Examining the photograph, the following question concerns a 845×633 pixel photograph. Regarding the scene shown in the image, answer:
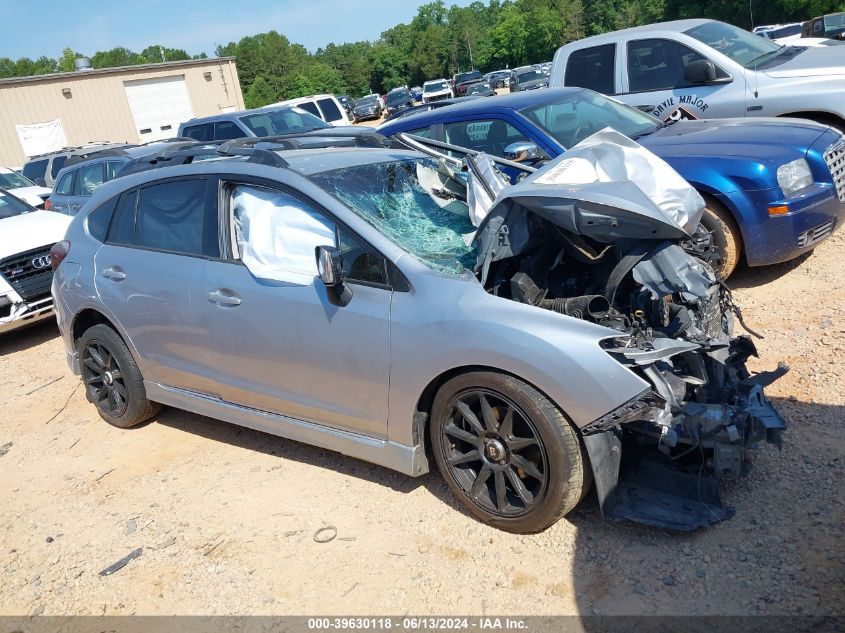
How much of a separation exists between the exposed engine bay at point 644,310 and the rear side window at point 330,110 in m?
13.5

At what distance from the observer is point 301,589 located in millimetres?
3221

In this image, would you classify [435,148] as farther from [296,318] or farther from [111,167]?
[111,167]

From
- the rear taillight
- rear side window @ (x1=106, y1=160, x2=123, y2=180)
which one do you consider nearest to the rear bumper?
the rear taillight

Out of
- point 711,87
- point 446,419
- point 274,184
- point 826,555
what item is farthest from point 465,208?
Result: point 711,87

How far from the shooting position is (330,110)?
16750 mm

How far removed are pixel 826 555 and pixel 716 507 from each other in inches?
17.4

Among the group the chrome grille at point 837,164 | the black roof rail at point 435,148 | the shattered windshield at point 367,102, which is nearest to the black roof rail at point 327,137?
the black roof rail at point 435,148

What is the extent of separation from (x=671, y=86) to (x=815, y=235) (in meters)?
3.04

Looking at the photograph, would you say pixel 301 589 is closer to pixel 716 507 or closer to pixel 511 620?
pixel 511 620

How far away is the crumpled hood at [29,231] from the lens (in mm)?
7652

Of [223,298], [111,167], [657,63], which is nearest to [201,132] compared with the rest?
[111,167]

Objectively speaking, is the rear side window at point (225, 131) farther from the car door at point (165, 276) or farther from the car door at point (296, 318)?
the car door at point (296, 318)

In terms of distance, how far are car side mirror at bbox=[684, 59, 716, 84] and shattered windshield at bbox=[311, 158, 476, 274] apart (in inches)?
165

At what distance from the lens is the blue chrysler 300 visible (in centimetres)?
526
